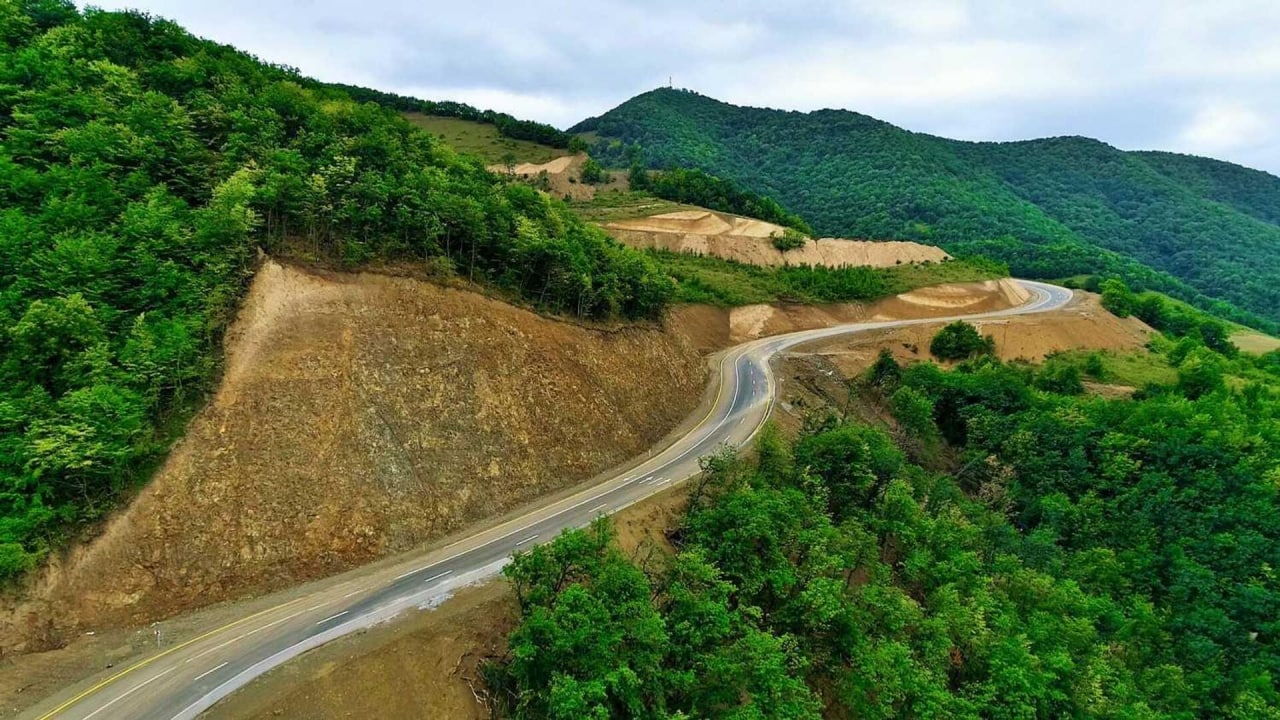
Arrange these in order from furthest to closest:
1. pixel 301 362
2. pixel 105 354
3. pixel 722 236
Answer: pixel 722 236 → pixel 301 362 → pixel 105 354

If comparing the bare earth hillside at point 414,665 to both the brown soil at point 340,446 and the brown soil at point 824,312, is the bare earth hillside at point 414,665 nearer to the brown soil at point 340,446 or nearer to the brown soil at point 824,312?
the brown soil at point 340,446

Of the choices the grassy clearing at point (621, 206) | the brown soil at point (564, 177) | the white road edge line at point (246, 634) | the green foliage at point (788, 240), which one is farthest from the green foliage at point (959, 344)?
the brown soil at point (564, 177)

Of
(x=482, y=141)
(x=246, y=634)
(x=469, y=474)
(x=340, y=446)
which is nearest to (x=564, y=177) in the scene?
(x=482, y=141)

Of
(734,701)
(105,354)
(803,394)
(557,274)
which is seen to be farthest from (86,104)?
(803,394)

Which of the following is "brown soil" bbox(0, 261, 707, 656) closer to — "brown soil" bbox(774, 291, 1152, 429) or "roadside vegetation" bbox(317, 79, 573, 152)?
"brown soil" bbox(774, 291, 1152, 429)

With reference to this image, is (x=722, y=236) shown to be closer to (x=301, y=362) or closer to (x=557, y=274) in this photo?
(x=557, y=274)

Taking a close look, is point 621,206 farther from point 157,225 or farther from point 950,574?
point 950,574

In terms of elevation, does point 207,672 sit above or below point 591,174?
below
